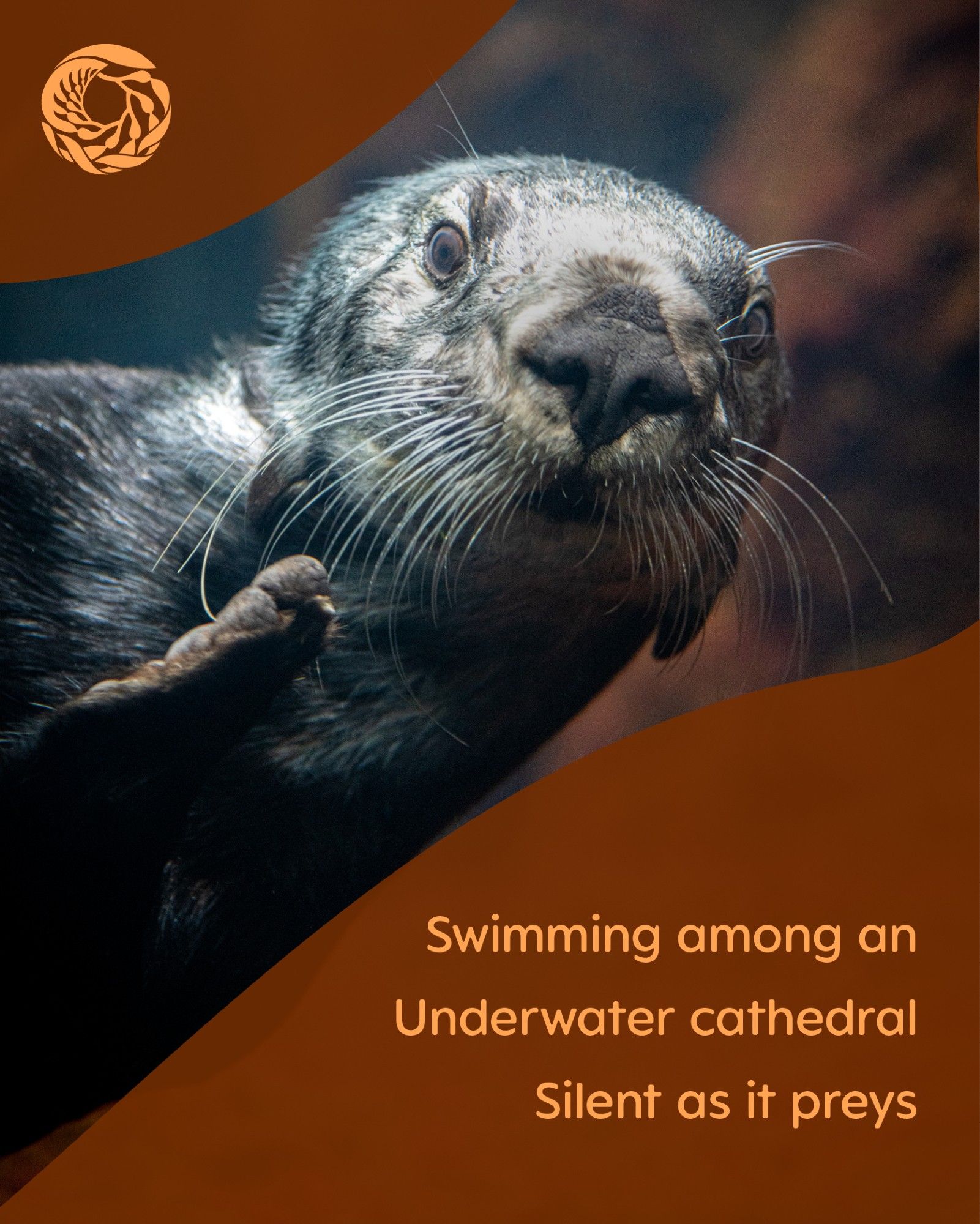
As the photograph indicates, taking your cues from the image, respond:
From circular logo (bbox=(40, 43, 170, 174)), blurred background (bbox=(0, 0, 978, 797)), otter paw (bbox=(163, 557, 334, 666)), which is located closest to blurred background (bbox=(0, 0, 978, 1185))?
blurred background (bbox=(0, 0, 978, 797))

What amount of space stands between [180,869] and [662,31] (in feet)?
6.53

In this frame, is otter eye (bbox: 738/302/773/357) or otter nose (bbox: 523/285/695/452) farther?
otter eye (bbox: 738/302/773/357)

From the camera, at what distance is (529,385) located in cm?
208

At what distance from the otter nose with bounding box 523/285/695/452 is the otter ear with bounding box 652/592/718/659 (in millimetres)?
389

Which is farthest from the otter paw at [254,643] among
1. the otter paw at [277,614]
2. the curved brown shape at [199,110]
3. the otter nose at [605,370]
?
the curved brown shape at [199,110]

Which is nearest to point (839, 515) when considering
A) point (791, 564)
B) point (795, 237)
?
point (791, 564)

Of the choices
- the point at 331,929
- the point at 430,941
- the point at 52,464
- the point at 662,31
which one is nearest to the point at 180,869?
the point at 331,929

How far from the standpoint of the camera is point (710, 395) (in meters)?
2.14

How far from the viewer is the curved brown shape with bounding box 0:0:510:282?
2203 mm

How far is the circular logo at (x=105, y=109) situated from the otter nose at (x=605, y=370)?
93cm

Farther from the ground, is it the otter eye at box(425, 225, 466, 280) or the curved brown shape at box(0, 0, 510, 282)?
the curved brown shape at box(0, 0, 510, 282)

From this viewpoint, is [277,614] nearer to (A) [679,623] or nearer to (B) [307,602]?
(B) [307,602]

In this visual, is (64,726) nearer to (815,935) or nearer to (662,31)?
(815,935)

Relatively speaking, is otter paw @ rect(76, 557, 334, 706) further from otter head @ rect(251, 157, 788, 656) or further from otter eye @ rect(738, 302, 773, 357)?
otter eye @ rect(738, 302, 773, 357)
